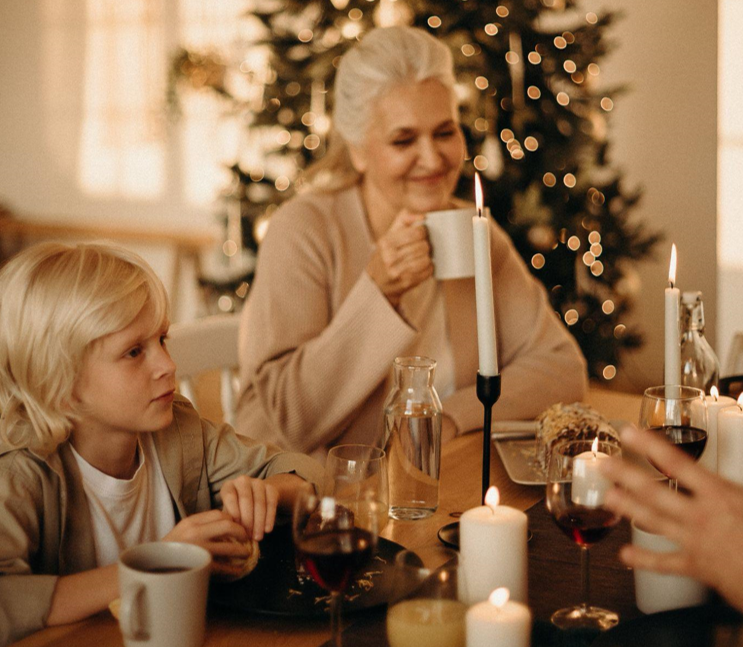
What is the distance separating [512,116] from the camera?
9.70ft

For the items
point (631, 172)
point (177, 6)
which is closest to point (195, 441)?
point (631, 172)

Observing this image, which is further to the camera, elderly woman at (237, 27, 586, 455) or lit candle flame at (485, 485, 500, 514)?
elderly woman at (237, 27, 586, 455)

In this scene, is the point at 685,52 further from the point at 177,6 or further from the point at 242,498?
the point at 242,498

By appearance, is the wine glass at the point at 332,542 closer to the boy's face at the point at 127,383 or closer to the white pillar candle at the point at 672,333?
the boy's face at the point at 127,383

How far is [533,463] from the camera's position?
4.71 feet

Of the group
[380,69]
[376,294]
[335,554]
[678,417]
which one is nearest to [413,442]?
[678,417]

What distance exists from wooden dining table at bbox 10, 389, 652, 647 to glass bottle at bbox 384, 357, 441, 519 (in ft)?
0.10

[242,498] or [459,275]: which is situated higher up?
[459,275]

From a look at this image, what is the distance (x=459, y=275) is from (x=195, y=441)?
1.98 feet

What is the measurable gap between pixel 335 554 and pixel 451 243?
95 centimetres

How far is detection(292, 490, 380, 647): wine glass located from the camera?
80cm

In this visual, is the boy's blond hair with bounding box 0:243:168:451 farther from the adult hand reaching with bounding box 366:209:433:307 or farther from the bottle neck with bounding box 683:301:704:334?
the bottle neck with bounding box 683:301:704:334

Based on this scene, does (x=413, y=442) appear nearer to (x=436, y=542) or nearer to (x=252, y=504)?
(x=436, y=542)

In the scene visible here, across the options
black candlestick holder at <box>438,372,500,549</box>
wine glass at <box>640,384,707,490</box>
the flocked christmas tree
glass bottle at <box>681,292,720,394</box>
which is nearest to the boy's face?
black candlestick holder at <box>438,372,500,549</box>
